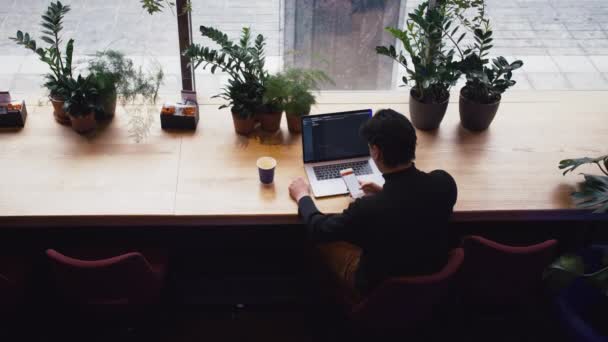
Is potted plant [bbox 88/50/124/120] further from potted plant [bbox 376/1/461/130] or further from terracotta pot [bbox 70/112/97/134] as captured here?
potted plant [bbox 376/1/461/130]

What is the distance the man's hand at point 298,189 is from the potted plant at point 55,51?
3.98ft

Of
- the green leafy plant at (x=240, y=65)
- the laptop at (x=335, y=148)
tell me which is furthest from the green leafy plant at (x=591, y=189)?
the green leafy plant at (x=240, y=65)

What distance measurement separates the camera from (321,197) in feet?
8.14

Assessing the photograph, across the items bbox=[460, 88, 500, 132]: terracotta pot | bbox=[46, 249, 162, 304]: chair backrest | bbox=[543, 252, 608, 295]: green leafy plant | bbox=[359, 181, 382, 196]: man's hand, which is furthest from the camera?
bbox=[460, 88, 500, 132]: terracotta pot

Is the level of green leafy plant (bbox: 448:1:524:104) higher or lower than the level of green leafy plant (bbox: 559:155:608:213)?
higher

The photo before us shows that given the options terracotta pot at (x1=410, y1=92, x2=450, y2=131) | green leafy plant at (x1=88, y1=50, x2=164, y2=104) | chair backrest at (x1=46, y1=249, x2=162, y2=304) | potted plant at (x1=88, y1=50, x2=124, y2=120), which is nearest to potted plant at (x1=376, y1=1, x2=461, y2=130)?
terracotta pot at (x1=410, y1=92, x2=450, y2=131)

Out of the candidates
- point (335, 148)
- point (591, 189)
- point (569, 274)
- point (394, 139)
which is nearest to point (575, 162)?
point (591, 189)

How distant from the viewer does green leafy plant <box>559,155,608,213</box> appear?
2.38 metres

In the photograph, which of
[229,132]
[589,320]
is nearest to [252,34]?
[229,132]

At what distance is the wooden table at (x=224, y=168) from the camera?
93.6 inches

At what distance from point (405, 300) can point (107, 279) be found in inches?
44.3

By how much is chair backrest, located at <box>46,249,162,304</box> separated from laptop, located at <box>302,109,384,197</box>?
828 mm

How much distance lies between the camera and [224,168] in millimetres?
2617

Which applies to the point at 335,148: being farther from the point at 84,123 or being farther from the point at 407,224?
the point at 84,123
